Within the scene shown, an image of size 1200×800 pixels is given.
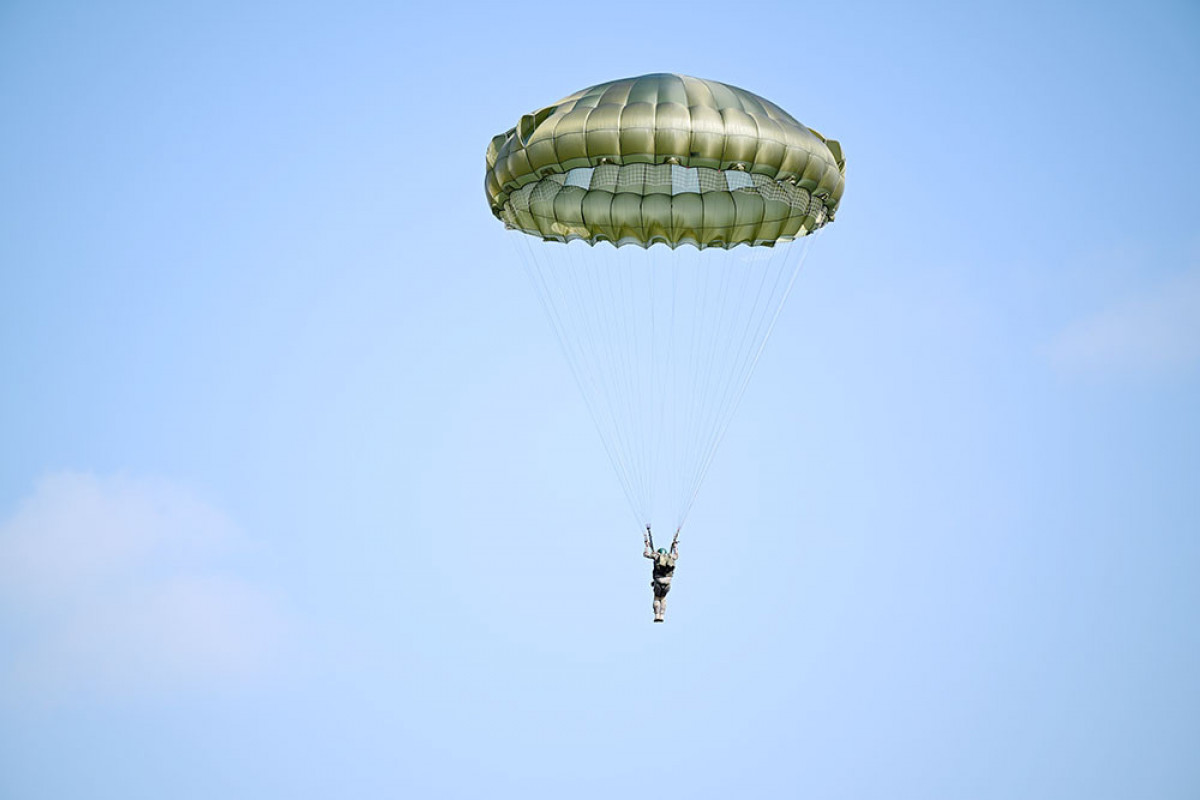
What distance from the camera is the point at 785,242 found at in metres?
38.9

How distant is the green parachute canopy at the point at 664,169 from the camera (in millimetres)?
35031

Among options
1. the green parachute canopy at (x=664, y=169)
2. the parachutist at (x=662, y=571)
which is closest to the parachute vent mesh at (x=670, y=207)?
the green parachute canopy at (x=664, y=169)

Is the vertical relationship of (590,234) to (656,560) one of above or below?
above

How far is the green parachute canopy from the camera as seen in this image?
35.0 meters

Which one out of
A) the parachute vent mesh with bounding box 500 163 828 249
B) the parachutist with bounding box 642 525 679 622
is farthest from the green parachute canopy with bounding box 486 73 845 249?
the parachutist with bounding box 642 525 679 622

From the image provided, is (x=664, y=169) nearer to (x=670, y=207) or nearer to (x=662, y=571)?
(x=670, y=207)

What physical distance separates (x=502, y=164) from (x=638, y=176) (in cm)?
309

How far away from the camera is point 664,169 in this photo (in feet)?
118

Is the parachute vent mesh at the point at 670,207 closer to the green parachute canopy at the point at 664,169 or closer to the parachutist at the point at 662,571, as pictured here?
the green parachute canopy at the point at 664,169

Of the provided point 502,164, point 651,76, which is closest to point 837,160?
point 651,76

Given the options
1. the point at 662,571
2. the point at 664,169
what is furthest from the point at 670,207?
the point at 662,571

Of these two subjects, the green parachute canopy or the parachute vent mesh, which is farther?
the parachute vent mesh

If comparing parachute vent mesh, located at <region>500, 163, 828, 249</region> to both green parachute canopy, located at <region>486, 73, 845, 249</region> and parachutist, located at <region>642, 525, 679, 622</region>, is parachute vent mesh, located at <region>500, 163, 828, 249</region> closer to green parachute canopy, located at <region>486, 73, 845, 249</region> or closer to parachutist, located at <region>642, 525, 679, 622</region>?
green parachute canopy, located at <region>486, 73, 845, 249</region>

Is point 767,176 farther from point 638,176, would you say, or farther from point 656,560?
point 656,560
